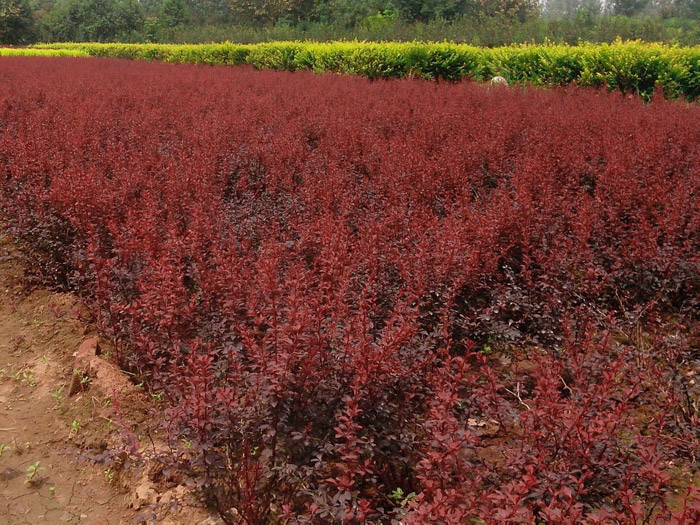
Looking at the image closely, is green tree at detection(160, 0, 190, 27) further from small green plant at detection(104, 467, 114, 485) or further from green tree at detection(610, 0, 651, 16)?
small green plant at detection(104, 467, 114, 485)

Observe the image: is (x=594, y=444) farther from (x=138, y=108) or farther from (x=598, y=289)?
(x=138, y=108)

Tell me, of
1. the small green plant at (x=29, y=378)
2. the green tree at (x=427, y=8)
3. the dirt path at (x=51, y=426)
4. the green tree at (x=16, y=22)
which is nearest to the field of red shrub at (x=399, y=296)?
the dirt path at (x=51, y=426)

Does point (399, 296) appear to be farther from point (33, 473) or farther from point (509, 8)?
point (509, 8)

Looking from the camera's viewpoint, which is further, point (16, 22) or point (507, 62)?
point (16, 22)

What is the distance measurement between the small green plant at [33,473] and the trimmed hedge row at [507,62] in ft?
33.3

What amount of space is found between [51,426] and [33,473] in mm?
374

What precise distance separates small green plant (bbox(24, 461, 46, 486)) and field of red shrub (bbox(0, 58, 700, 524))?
2.46 feet

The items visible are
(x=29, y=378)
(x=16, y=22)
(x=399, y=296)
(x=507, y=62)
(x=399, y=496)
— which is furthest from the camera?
(x=16, y=22)

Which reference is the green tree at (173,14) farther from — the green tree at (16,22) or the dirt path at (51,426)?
the dirt path at (51,426)

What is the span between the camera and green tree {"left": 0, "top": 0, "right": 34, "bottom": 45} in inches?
1635

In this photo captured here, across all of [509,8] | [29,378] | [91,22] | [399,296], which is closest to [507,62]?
[399,296]

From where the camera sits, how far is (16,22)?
140 feet

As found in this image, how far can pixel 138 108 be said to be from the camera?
8.74 metres

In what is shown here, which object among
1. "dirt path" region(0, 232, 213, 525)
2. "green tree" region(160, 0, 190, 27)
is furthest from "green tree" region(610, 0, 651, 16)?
"dirt path" region(0, 232, 213, 525)
